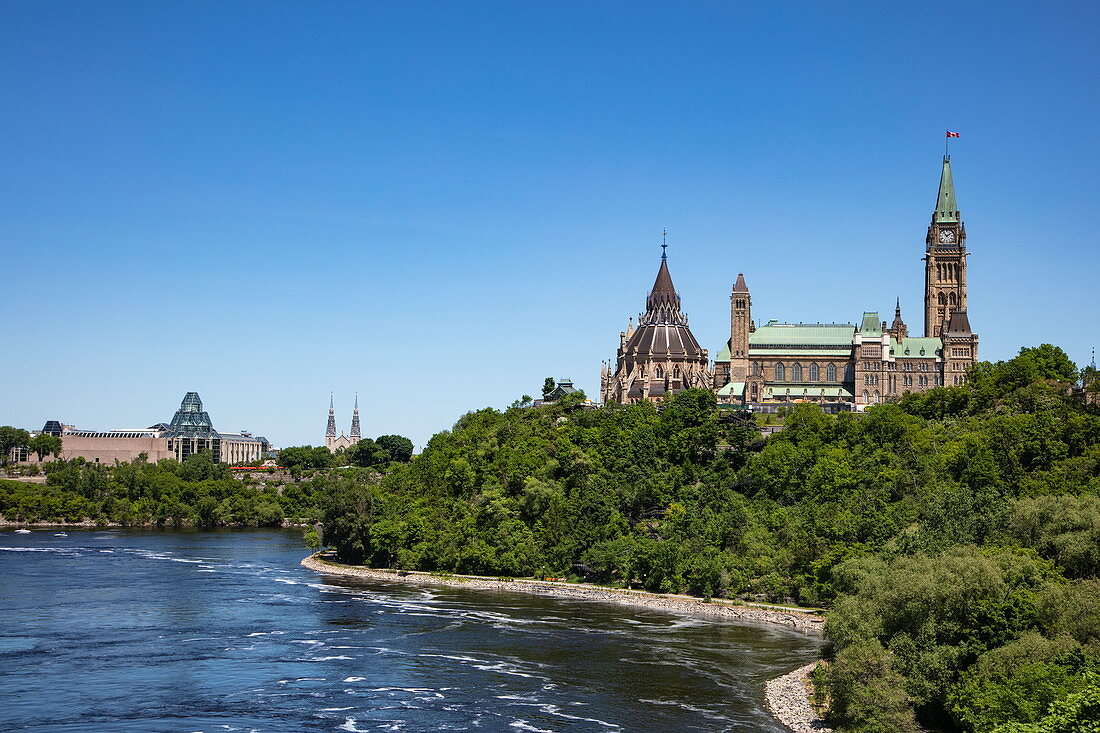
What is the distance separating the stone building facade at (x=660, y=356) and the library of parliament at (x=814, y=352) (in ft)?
0.49

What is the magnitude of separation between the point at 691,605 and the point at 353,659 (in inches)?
1300

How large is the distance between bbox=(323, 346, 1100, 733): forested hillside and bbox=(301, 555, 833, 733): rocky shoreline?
2.20 m

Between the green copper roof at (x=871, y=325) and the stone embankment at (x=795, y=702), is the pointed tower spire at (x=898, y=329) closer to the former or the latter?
the green copper roof at (x=871, y=325)

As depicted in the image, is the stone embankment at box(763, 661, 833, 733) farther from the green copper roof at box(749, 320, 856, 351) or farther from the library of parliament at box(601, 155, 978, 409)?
the green copper roof at box(749, 320, 856, 351)

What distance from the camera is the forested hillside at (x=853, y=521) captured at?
169 ft

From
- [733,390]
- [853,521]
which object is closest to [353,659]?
[853,521]

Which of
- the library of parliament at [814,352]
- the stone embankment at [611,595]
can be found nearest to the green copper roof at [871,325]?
the library of parliament at [814,352]

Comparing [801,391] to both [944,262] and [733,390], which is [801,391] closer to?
[733,390]

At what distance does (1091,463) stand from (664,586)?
36.4m

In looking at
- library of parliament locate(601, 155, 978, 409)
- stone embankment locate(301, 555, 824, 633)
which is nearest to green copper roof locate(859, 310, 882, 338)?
library of parliament locate(601, 155, 978, 409)

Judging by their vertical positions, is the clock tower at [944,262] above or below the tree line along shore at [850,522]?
above

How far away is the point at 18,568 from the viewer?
106 meters

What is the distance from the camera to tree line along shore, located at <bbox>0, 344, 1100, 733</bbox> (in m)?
51.3

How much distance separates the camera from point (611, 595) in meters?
97.2
